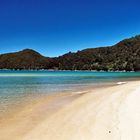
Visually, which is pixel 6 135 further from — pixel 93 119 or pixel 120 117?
pixel 120 117

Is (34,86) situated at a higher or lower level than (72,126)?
higher

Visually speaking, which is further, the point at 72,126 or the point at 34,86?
the point at 34,86

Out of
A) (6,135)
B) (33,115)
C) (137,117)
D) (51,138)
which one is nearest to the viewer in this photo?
(51,138)

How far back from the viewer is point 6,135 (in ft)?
32.8

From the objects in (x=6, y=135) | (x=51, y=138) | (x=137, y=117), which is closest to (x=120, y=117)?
(x=137, y=117)

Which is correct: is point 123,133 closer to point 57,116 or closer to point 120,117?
point 120,117

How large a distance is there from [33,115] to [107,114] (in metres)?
3.58

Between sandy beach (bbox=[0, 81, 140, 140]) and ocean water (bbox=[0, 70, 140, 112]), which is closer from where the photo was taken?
sandy beach (bbox=[0, 81, 140, 140])

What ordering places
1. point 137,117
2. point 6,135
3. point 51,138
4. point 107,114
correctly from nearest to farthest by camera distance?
point 51,138 < point 6,135 < point 137,117 < point 107,114

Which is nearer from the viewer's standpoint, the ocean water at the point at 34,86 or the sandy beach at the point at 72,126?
the sandy beach at the point at 72,126

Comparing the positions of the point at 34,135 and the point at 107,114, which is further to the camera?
the point at 107,114

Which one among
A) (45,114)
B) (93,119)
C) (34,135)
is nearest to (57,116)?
(45,114)

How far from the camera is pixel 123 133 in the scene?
925cm

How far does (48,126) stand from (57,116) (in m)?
2.43
